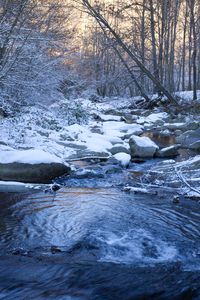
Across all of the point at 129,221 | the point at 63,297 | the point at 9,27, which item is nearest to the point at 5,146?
the point at 9,27

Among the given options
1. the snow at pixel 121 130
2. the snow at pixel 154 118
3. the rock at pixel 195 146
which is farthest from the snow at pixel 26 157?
the snow at pixel 154 118

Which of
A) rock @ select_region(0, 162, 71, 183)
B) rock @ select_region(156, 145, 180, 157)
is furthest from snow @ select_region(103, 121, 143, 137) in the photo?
rock @ select_region(0, 162, 71, 183)

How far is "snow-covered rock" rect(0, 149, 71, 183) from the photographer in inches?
304

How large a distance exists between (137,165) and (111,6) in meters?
5.61

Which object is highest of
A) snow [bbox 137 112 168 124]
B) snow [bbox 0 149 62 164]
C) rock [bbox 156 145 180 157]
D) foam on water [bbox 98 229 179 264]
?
snow [bbox 137 112 168 124]

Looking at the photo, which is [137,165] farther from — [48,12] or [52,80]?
[48,12]

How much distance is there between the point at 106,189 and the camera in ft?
24.1

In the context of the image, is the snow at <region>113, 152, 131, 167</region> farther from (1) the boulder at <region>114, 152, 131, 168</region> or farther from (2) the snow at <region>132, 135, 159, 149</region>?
(2) the snow at <region>132, 135, 159, 149</region>

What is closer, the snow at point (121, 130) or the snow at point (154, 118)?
the snow at point (121, 130)

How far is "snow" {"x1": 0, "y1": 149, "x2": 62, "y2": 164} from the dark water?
1197mm

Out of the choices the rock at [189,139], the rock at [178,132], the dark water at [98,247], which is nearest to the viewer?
the dark water at [98,247]

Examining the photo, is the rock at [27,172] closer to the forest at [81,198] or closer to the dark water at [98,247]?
the forest at [81,198]

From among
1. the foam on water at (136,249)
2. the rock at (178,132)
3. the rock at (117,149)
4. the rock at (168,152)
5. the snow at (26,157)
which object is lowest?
the foam on water at (136,249)

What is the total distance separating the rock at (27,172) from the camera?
25.3 ft
